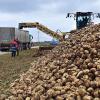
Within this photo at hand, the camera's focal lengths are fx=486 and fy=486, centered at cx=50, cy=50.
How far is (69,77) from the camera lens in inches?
468

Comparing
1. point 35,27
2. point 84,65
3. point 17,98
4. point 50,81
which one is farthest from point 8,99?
point 35,27

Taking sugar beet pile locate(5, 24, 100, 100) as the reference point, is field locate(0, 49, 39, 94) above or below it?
below

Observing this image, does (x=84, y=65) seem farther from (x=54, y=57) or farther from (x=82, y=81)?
A: (x=54, y=57)

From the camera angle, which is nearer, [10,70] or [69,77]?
[69,77]

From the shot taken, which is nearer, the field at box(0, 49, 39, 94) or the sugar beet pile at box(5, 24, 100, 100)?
the sugar beet pile at box(5, 24, 100, 100)

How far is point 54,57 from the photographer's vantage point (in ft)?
49.9

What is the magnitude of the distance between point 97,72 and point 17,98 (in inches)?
86.2

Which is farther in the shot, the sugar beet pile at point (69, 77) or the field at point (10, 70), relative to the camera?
the field at point (10, 70)

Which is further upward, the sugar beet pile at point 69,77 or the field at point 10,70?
the sugar beet pile at point 69,77

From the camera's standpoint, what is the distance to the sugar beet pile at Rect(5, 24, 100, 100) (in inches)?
434

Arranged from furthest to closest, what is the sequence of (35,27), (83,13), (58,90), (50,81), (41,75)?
(35,27) < (83,13) < (41,75) < (50,81) < (58,90)

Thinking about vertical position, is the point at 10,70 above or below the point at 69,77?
below

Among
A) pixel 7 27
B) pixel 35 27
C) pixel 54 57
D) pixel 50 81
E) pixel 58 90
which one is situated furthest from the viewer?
pixel 7 27

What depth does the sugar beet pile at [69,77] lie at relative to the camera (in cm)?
1103
